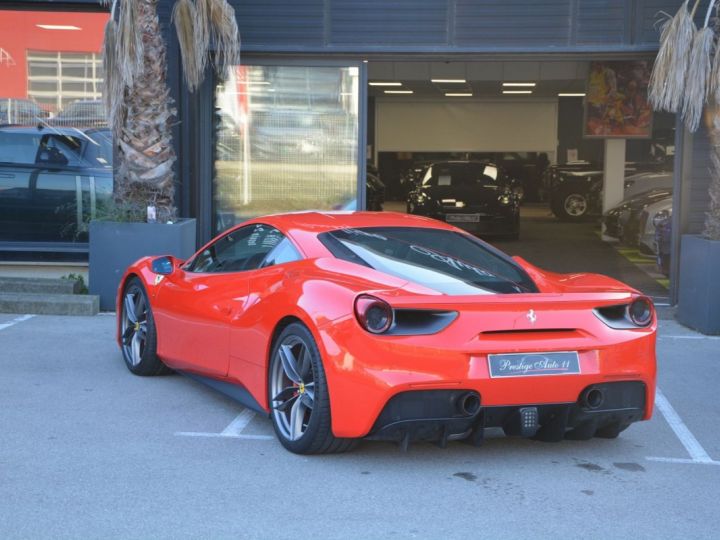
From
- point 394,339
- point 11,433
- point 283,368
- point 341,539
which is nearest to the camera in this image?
point 341,539

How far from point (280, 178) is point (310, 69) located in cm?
A: 131

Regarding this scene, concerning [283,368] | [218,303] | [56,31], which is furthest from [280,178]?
[283,368]

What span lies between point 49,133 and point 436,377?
29.9 ft

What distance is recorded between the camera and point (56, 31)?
12.5 m

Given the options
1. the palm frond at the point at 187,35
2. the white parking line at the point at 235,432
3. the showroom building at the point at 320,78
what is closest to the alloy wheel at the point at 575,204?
the showroom building at the point at 320,78

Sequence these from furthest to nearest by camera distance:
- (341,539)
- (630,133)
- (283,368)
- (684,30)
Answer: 1. (630,133)
2. (684,30)
3. (283,368)
4. (341,539)

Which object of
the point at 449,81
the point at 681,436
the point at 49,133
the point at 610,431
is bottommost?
the point at 681,436

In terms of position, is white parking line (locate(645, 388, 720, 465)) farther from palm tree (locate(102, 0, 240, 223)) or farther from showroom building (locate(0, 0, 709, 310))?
palm tree (locate(102, 0, 240, 223))

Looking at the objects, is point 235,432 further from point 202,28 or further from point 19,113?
point 19,113

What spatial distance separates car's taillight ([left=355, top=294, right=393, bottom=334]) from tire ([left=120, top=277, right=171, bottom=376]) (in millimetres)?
2611

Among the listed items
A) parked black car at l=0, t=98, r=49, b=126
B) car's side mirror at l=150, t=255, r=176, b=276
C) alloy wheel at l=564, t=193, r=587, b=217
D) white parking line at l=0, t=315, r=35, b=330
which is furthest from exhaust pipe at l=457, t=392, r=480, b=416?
alloy wheel at l=564, t=193, r=587, b=217

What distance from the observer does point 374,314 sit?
194 inches

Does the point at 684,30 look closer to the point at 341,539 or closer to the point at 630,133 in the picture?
the point at 341,539

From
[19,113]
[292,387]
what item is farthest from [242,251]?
[19,113]
